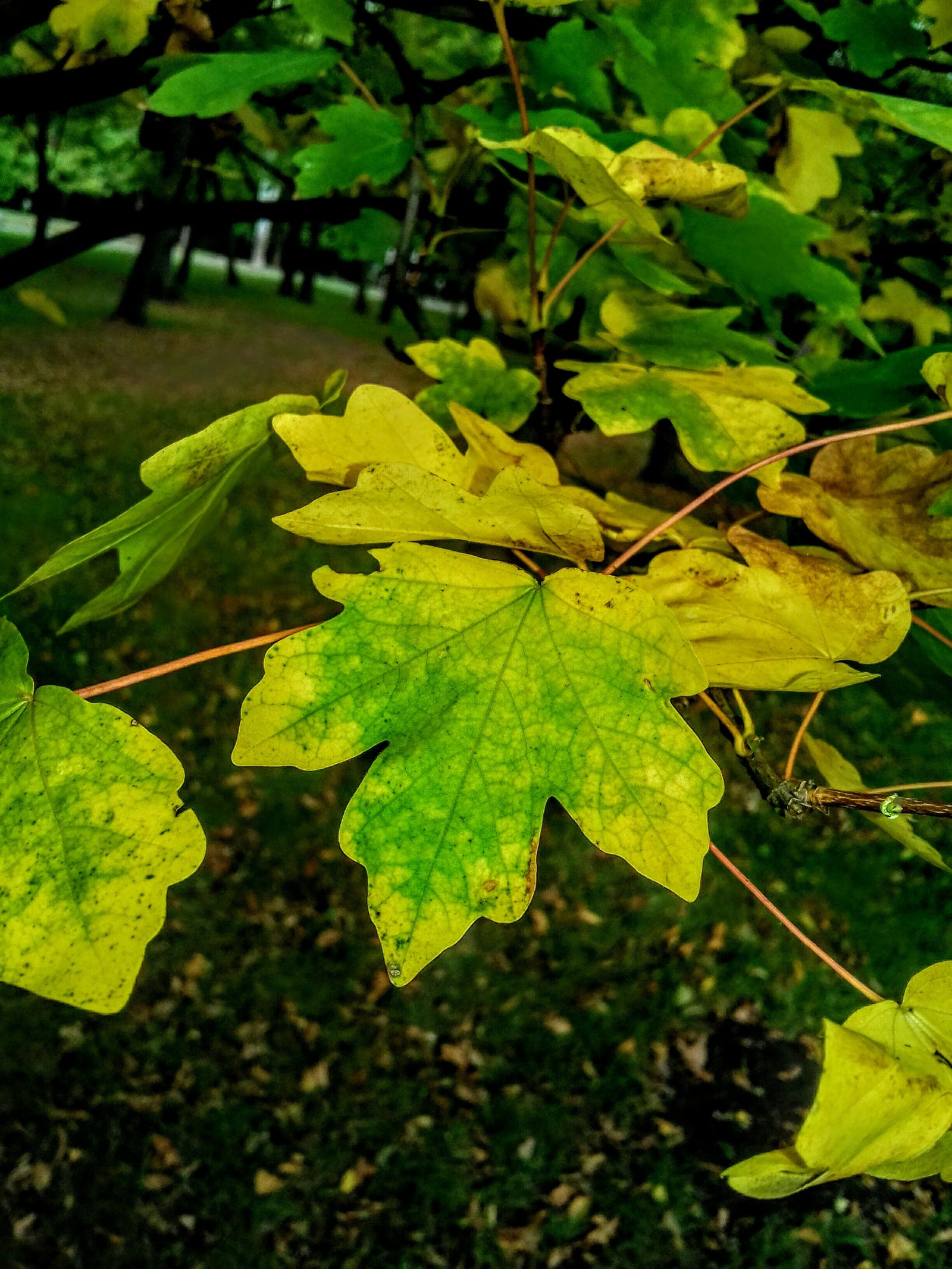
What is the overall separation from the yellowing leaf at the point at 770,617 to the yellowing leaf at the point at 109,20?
1845 millimetres

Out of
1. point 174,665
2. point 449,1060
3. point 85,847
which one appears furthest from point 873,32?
point 449,1060

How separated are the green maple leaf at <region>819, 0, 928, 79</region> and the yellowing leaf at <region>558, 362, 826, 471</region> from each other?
1.11 meters

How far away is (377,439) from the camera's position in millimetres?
913

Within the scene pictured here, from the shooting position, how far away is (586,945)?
5.07 m

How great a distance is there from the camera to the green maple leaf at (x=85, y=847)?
2.27 ft

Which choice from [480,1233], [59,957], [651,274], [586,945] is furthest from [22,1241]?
[651,274]

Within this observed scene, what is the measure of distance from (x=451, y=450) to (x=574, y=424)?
47 centimetres

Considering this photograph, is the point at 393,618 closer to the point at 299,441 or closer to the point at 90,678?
the point at 299,441

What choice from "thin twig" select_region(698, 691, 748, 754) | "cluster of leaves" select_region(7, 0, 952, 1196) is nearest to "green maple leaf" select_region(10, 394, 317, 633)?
"cluster of leaves" select_region(7, 0, 952, 1196)

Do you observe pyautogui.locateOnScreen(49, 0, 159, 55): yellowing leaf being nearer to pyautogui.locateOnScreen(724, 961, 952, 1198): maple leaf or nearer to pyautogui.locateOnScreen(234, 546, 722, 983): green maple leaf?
pyautogui.locateOnScreen(234, 546, 722, 983): green maple leaf

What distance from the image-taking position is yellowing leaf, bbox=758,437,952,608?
0.92 metres

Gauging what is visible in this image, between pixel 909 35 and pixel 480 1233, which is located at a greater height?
pixel 909 35

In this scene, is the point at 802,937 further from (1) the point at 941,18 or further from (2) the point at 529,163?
(1) the point at 941,18

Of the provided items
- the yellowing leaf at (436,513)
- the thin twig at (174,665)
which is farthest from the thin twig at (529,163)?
the thin twig at (174,665)
